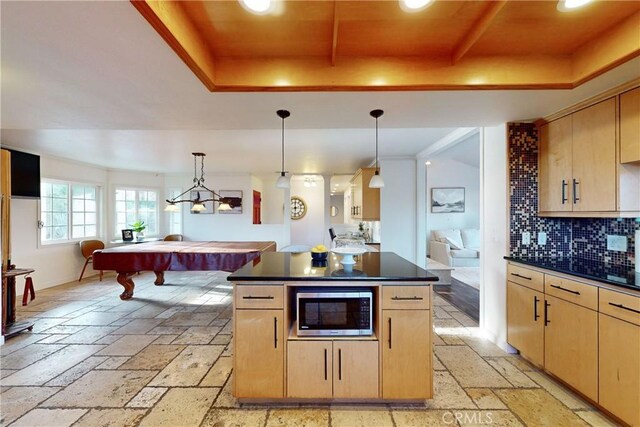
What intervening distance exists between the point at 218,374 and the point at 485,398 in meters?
2.09

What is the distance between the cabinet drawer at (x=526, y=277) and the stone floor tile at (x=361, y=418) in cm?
161

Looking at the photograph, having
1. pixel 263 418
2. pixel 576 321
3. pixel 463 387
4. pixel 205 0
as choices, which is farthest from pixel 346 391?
pixel 205 0

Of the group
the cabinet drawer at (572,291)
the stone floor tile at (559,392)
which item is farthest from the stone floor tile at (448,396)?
the cabinet drawer at (572,291)

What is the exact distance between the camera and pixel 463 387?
2160mm

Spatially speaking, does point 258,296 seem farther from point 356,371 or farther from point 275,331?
point 356,371

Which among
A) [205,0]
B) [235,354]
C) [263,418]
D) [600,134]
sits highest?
[205,0]

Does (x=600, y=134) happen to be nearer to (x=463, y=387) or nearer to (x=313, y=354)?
(x=463, y=387)

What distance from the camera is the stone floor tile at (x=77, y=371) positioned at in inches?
88.0

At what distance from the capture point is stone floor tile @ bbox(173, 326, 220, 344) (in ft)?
9.73

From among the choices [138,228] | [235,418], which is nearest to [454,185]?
[235,418]

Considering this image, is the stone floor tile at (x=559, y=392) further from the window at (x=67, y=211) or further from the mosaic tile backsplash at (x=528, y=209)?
the window at (x=67, y=211)

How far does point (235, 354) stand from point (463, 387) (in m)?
1.76

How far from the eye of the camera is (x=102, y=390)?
7.02ft

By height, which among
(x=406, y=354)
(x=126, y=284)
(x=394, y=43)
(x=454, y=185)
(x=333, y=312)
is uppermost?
(x=394, y=43)
